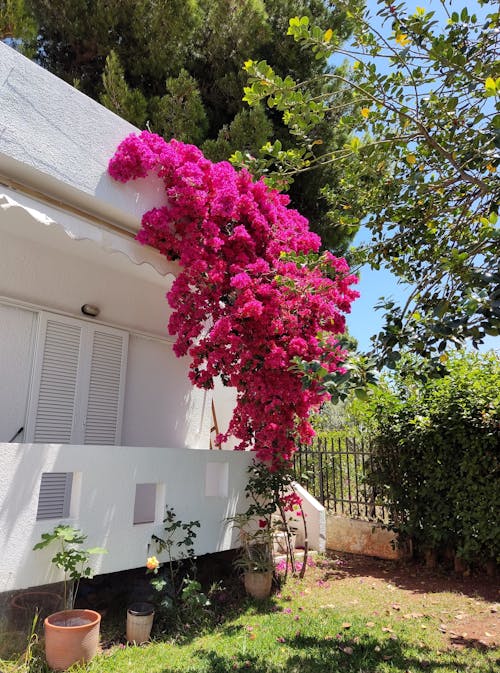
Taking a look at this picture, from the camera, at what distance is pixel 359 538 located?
13.0 m

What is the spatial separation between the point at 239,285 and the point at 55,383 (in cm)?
378

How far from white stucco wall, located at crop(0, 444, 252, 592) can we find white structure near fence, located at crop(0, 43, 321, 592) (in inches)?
0.7

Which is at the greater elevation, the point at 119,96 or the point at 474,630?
the point at 119,96

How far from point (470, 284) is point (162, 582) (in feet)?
19.6

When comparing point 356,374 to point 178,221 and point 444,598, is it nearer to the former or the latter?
point 178,221

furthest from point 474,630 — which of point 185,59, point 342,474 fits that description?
point 185,59

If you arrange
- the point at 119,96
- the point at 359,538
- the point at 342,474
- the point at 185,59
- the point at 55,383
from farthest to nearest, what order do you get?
the point at 185,59, the point at 342,474, the point at 119,96, the point at 359,538, the point at 55,383

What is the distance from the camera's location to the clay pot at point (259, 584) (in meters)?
9.10

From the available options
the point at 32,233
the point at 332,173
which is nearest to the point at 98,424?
the point at 32,233

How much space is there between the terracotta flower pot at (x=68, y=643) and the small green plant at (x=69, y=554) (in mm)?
423

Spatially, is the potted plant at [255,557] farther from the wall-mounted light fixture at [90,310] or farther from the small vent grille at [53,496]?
the wall-mounted light fixture at [90,310]

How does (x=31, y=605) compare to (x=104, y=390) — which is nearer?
(x=31, y=605)

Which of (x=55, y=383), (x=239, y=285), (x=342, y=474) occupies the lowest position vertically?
(x=342, y=474)

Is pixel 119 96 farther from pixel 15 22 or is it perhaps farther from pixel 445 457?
pixel 445 457
